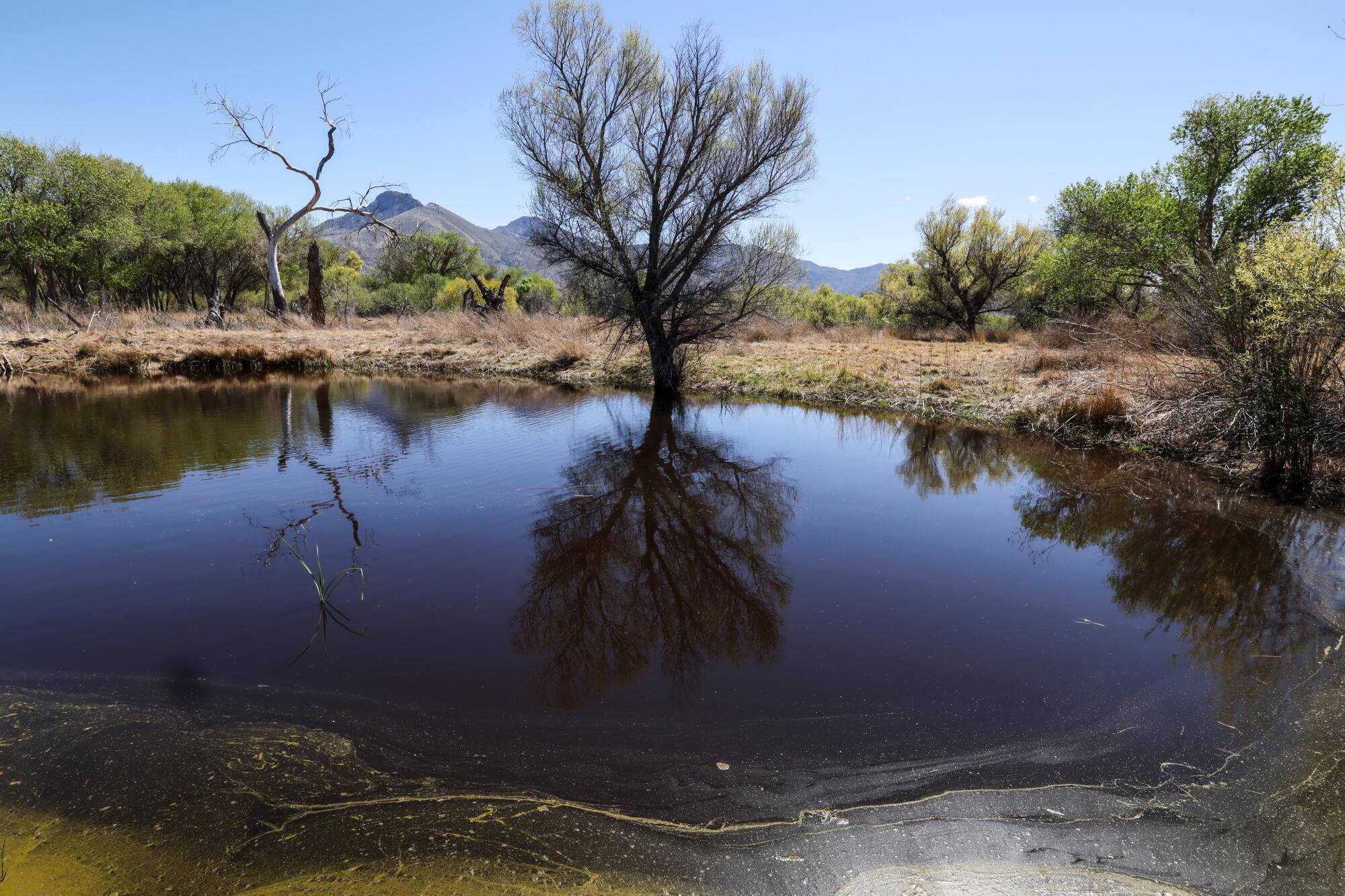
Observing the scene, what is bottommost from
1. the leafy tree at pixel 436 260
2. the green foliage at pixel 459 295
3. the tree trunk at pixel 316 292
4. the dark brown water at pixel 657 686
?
the dark brown water at pixel 657 686

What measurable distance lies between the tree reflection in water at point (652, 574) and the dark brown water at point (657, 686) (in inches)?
1.5

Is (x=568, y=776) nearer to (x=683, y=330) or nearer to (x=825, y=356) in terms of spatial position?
(x=683, y=330)

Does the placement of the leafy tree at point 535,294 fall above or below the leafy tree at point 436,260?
below

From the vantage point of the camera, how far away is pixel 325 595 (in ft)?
16.4

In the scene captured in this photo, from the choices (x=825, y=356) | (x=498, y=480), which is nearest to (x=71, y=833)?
(x=498, y=480)

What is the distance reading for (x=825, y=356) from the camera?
20.5 m

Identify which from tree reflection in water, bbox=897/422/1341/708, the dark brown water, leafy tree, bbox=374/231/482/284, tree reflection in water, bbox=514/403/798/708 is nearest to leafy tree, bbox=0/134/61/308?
leafy tree, bbox=374/231/482/284

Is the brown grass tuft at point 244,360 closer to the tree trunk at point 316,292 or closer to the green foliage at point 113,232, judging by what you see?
the tree trunk at point 316,292

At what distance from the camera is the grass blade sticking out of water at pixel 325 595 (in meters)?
4.41

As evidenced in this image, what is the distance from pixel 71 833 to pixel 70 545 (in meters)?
4.22

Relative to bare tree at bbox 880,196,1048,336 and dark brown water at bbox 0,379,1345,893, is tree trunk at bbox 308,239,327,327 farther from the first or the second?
bare tree at bbox 880,196,1048,336

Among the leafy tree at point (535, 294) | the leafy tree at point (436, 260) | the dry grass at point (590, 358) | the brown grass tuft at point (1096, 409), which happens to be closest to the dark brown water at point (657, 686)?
the brown grass tuft at point (1096, 409)

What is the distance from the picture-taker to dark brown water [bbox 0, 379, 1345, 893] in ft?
9.04

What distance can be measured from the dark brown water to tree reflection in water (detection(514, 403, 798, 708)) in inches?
1.5
